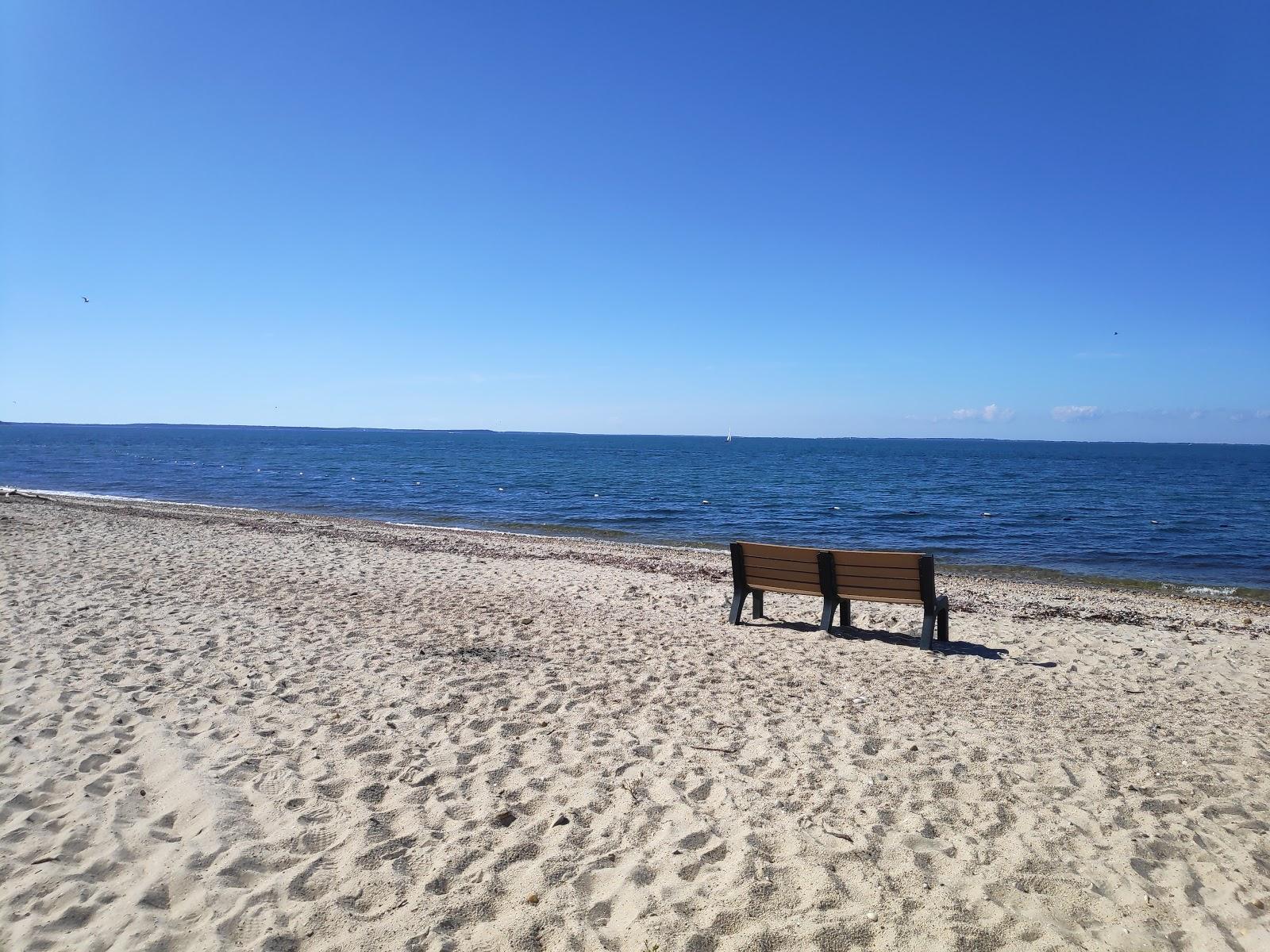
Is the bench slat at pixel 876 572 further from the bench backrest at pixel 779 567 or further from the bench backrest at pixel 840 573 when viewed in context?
the bench backrest at pixel 779 567

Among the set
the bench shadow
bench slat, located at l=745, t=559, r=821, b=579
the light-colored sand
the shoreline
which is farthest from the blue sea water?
the light-colored sand

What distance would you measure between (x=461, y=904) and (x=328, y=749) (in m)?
2.03

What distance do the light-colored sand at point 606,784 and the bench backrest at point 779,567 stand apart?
25.9 inches

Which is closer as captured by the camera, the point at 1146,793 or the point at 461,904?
the point at 461,904

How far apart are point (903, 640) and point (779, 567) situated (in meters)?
1.67

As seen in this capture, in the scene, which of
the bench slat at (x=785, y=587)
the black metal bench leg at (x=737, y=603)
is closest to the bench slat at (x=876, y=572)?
the bench slat at (x=785, y=587)

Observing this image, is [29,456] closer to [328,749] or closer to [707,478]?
[707,478]

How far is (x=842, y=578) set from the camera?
871cm

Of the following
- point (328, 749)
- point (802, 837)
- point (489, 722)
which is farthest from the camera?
point (489, 722)

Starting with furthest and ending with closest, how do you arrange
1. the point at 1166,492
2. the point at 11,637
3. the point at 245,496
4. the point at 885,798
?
the point at 1166,492
the point at 245,496
the point at 11,637
the point at 885,798

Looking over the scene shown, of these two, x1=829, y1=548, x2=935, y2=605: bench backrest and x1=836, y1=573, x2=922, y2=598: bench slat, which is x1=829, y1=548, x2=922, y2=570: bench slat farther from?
x1=836, y1=573, x2=922, y2=598: bench slat

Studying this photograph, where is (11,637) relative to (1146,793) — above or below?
above

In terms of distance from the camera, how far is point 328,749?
5004 mm

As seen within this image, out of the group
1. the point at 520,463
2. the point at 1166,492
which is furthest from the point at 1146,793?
the point at 520,463
